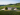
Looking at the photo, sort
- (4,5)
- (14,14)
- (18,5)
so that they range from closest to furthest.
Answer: (14,14)
(4,5)
(18,5)

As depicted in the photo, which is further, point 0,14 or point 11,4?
point 11,4

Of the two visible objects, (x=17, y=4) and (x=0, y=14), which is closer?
(x=0, y=14)

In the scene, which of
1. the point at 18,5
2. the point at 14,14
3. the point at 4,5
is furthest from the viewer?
the point at 18,5

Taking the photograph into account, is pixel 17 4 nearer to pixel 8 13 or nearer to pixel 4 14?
pixel 8 13

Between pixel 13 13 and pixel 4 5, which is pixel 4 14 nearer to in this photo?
pixel 13 13

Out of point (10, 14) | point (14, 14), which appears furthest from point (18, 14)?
point (10, 14)

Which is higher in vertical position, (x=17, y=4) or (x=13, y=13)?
(x=17, y=4)

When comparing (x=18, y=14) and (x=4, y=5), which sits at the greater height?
(x=4, y=5)

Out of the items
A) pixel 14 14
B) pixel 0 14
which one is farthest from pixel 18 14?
pixel 0 14
